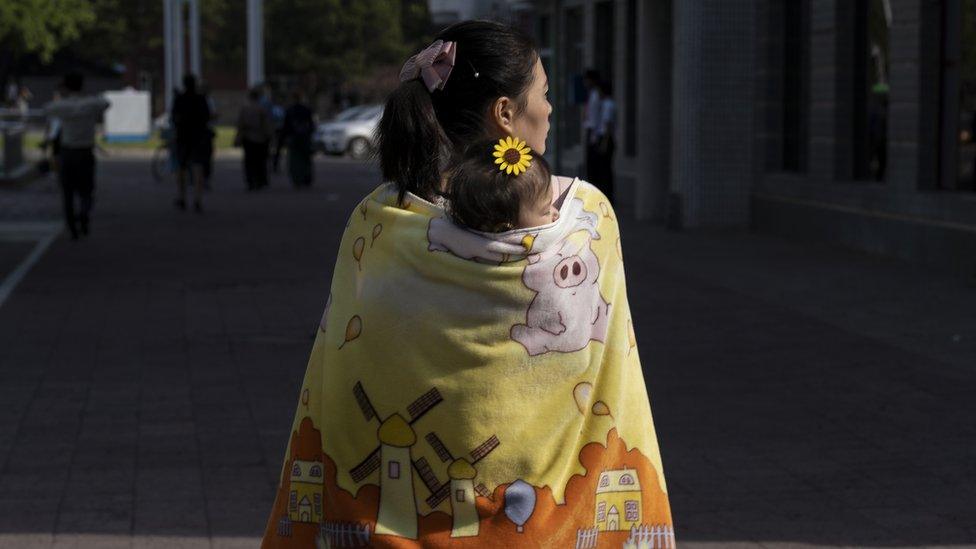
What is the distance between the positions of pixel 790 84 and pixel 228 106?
76042mm

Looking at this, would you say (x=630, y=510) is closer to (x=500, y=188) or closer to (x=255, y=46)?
(x=500, y=188)

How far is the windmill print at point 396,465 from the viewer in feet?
7.93

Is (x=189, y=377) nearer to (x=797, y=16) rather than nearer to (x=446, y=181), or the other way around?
(x=446, y=181)

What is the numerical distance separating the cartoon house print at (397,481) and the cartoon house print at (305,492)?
15 cm

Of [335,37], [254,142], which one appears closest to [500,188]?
[254,142]

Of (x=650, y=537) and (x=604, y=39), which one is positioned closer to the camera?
(x=650, y=537)

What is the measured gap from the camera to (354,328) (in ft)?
8.11

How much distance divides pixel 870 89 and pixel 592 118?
224 inches

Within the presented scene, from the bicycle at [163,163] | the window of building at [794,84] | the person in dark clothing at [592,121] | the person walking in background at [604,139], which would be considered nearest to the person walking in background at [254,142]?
the bicycle at [163,163]

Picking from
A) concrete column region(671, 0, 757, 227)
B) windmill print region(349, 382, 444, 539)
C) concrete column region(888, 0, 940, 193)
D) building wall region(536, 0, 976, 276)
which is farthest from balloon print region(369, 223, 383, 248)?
concrete column region(671, 0, 757, 227)

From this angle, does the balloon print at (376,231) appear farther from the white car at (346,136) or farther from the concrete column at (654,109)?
the white car at (346,136)

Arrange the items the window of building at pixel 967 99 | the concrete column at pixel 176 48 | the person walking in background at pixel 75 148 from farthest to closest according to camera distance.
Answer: the concrete column at pixel 176 48 < the person walking in background at pixel 75 148 < the window of building at pixel 967 99

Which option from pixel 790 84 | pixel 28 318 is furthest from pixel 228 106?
pixel 28 318

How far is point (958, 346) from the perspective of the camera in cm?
946
